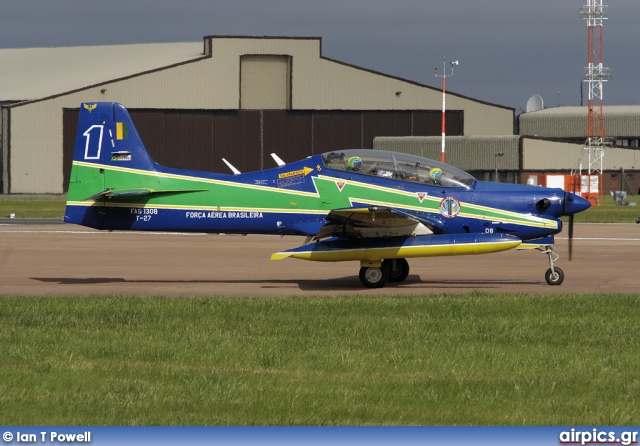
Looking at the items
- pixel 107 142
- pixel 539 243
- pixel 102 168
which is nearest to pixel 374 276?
pixel 539 243

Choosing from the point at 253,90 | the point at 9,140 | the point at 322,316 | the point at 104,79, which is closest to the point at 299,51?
the point at 253,90

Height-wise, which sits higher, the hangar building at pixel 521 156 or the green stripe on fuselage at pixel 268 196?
the hangar building at pixel 521 156

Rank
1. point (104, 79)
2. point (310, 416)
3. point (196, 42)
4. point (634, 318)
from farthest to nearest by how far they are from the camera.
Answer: point (196, 42) → point (104, 79) → point (634, 318) → point (310, 416)

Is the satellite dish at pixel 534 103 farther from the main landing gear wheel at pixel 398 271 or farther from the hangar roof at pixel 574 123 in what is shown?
the main landing gear wheel at pixel 398 271

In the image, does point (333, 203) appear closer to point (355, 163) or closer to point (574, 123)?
point (355, 163)

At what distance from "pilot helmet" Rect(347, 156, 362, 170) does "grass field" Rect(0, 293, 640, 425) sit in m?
3.30

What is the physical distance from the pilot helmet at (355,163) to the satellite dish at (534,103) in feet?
259

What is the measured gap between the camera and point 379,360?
376 inches

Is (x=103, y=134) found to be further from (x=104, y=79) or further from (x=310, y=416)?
(x=104, y=79)

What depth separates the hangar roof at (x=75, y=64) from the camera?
71.4 metres

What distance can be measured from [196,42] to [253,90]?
17.1m

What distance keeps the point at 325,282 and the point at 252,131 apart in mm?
50241

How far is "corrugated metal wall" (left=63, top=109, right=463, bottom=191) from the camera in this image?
6612cm

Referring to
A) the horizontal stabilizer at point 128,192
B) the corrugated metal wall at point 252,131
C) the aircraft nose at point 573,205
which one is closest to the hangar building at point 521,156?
the corrugated metal wall at point 252,131
